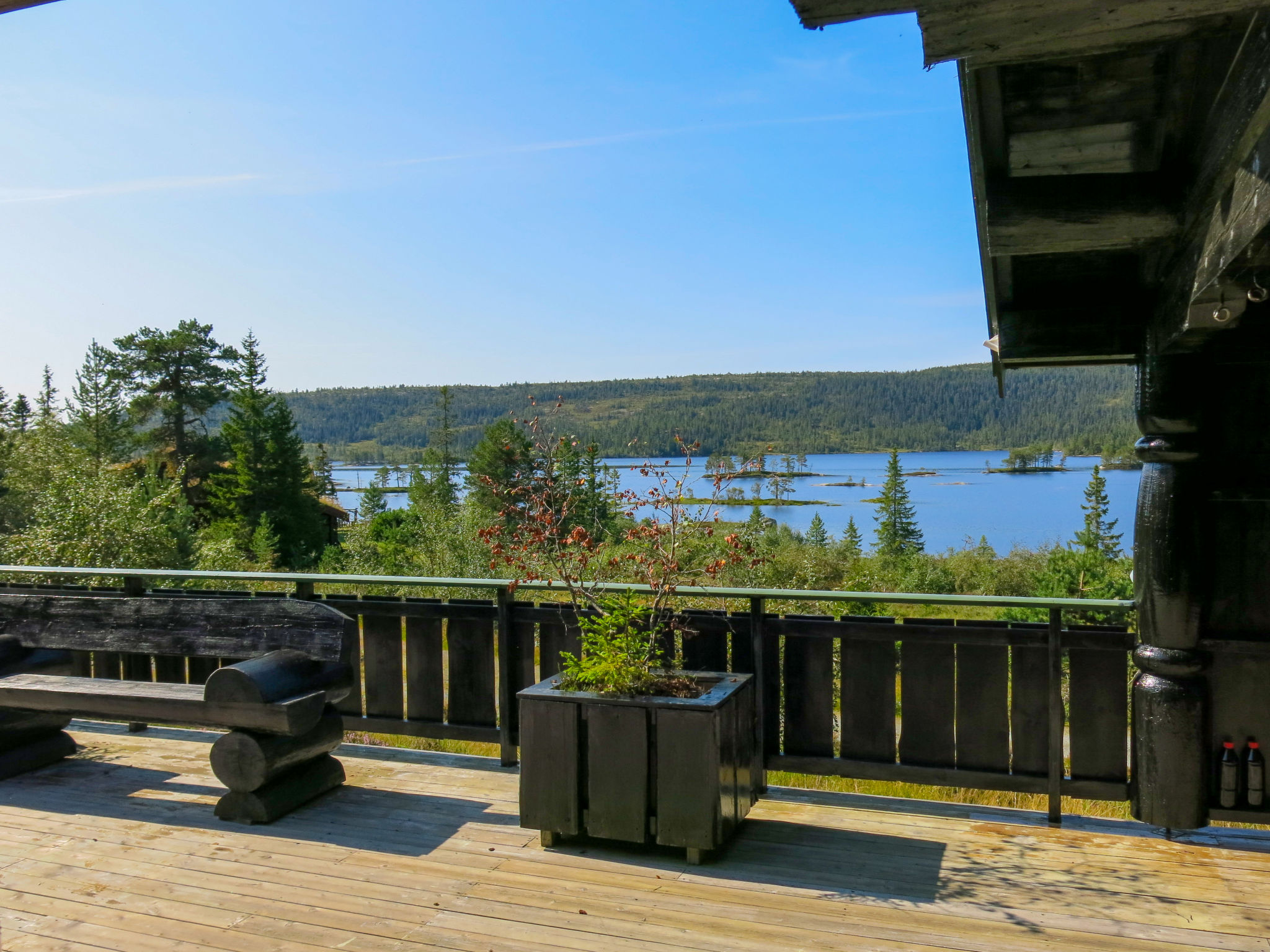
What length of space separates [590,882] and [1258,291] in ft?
9.28

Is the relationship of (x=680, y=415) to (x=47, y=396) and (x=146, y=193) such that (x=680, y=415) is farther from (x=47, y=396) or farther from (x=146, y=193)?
(x=146, y=193)

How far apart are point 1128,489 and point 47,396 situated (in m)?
92.9

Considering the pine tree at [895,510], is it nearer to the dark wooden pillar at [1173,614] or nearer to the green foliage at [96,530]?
the green foliage at [96,530]

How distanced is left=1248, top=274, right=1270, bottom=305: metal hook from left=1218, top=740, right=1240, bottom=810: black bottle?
2.23m

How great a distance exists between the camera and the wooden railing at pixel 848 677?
12.6 feet

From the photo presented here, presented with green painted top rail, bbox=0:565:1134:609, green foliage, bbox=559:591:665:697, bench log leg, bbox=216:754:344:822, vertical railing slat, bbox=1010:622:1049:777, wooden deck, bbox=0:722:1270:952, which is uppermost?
green painted top rail, bbox=0:565:1134:609

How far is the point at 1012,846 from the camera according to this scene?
3664 mm

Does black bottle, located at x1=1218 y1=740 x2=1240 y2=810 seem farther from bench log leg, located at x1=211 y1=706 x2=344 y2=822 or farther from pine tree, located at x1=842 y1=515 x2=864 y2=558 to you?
pine tree, located at x1=842 y1=515 x2=864 y2=558

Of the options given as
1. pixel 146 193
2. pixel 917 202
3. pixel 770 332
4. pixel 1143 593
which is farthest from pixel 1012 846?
pixel 770 332

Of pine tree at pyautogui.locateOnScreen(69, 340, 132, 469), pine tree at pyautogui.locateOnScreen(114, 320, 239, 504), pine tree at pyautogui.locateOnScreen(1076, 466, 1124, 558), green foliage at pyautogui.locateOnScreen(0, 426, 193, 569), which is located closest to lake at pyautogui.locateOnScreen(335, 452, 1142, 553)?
pine tree at pyautogui.locateOnScreen(1076, 466, 1124, 558)

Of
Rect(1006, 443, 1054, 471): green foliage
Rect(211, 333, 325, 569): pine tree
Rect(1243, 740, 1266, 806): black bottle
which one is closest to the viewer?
Rect(1243, 740, 1266, 806): black bottle

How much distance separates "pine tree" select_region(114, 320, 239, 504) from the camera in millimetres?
48375

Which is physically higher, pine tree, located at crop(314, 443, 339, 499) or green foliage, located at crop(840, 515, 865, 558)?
pine tree, located at crop(314, 443, 339, 499)

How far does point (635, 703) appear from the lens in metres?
3.57
